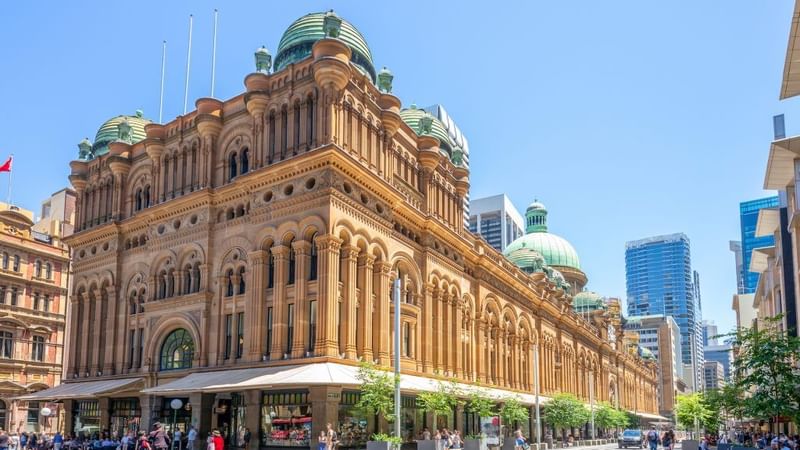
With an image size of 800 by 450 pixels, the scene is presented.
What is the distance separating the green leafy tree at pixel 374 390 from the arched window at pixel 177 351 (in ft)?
42.8

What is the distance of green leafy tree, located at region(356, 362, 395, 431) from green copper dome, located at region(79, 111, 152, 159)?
98.3ft

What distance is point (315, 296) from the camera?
133 ft

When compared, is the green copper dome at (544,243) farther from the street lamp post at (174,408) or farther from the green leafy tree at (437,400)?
the street lamp post at (174,408)

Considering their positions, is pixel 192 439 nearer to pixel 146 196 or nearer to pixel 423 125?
pixel 146 196

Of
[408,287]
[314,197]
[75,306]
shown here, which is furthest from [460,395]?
[75,306]

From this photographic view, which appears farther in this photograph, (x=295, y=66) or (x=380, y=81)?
(x=380, y=81)

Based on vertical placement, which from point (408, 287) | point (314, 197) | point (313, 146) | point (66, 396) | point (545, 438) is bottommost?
point (545, 438)

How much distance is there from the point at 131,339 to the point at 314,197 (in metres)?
18.7

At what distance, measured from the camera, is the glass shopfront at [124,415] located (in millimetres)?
48375

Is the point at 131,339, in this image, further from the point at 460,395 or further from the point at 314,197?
the point at 460,395

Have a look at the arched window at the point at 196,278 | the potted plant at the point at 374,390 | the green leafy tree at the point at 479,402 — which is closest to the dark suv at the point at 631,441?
the green leafy tree at the point at 479,402

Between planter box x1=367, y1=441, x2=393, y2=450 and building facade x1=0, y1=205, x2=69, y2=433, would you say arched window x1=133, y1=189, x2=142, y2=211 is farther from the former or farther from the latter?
planter box x1=367, y1=441, x2=393, y2=450

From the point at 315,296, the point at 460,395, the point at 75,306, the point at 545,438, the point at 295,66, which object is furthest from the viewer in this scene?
the point at 545,438

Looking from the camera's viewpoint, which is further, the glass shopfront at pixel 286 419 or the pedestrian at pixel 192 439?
the pedestrian at pixel 192 439
